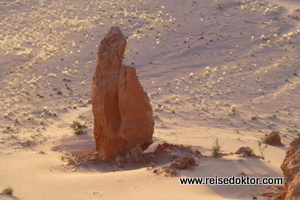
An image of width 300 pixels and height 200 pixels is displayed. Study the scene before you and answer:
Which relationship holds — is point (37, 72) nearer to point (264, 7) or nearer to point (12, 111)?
point (12, 111)

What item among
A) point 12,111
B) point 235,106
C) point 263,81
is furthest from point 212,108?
point 12,111

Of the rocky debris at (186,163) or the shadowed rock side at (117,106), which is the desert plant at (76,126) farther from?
the rocky debris at (186,163)

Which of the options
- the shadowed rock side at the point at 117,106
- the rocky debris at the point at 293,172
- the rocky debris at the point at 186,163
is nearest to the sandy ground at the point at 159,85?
the rocky debris at the point at 186,163

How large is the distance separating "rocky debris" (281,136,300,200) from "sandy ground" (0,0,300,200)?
1274mm

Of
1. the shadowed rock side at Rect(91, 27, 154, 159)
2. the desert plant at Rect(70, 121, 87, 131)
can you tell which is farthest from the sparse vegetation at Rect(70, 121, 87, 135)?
the shadowed rock side at Rect(91, 27, 154, 159)

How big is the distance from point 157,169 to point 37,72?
2252 cm

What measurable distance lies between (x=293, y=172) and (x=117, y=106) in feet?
25.8

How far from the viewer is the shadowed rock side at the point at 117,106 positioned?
16.9m

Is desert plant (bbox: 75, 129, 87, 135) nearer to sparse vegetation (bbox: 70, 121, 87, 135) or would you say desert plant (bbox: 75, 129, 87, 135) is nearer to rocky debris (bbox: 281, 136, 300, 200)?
sparse vegetation (bbox: 70, 121, 87, 135)

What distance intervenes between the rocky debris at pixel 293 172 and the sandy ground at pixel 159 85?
127 centimetres

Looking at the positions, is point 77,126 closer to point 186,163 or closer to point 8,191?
point 8,191

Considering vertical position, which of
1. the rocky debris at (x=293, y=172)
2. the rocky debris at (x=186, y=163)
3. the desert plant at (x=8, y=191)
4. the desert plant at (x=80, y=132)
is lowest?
the desert plant at (x=80, y=132)

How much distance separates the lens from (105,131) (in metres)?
17.4

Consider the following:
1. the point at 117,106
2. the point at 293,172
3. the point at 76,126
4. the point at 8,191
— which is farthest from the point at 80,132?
the point at 293,172
